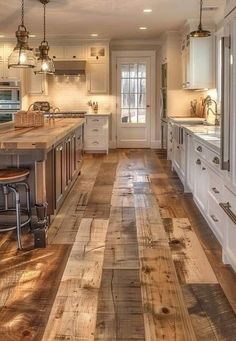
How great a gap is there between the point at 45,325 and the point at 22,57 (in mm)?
3061

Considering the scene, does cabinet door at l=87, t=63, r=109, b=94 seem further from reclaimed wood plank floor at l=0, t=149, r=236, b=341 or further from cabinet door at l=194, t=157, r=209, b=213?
cabinet door at l=194, t=157, r=209, b=213

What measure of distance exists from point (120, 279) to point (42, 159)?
1198 mm

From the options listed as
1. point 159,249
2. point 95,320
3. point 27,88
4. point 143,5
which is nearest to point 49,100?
point 27,88

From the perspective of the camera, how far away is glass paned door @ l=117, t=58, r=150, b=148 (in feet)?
34.8

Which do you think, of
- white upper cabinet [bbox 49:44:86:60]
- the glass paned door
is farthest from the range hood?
the glass paned door

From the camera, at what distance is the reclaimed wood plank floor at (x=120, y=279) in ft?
7.97

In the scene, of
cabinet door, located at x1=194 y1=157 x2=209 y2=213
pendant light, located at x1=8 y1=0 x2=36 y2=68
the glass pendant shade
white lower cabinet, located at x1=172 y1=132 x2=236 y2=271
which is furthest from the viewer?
the glass pendant shade

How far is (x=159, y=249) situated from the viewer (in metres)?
3.71

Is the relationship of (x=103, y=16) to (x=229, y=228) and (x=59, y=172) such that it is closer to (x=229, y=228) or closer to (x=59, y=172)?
(x=59, y=172)

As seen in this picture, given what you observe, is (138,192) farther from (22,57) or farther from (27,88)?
(27,88)

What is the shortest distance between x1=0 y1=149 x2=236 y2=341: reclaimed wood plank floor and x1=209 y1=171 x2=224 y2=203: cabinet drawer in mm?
405

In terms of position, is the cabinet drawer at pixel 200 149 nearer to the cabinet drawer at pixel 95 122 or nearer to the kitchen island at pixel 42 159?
the kitchen island at pixel 42 159

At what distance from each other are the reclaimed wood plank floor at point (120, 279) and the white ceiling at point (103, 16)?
2.97m

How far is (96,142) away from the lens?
32.5 feet
